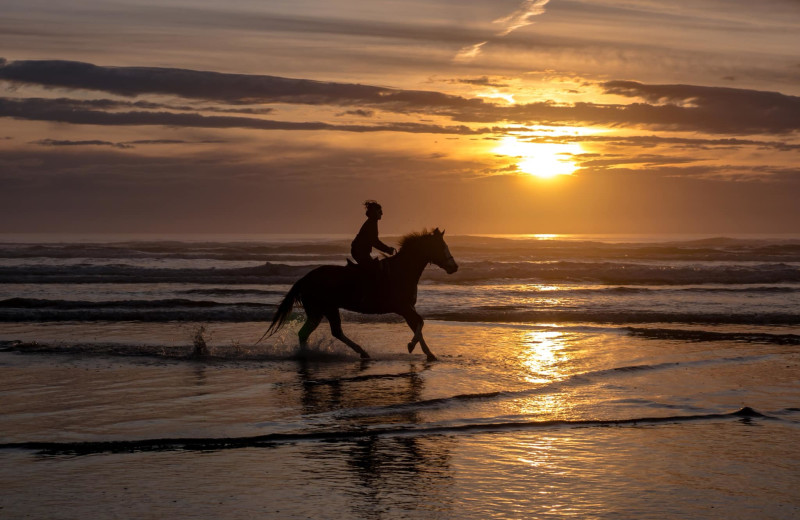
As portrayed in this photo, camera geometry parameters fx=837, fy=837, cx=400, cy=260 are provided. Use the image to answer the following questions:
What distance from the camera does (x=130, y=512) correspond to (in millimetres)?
5621

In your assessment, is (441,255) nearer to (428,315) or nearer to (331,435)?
(331,435)

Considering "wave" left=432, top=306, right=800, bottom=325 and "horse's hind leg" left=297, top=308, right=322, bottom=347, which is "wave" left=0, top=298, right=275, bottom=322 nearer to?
"wave" left=432, top=306, right=800, bottom=325

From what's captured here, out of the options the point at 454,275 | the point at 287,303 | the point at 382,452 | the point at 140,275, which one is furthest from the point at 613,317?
the point at 140,275

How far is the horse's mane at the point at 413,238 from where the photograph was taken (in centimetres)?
1391

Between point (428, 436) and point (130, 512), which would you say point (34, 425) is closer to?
point (130, 512)

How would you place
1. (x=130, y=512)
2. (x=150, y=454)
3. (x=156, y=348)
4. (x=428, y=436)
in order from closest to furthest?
(x=130, y=512) → (x=150, y=454) → (x=428, y=436) → (x=156, y=348)

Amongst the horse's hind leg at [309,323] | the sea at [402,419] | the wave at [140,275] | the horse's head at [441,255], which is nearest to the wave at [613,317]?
the sea at [402,419]

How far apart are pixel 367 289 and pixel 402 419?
5037mm

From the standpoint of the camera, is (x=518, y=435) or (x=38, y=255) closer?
(x=518, y=435)

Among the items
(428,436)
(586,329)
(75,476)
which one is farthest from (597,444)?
(586,329)

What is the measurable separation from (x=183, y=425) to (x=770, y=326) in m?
14.6

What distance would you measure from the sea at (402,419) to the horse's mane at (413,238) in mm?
1872

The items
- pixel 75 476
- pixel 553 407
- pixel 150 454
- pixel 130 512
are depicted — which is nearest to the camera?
pixel 130 512

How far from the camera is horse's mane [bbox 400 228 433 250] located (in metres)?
13.9
